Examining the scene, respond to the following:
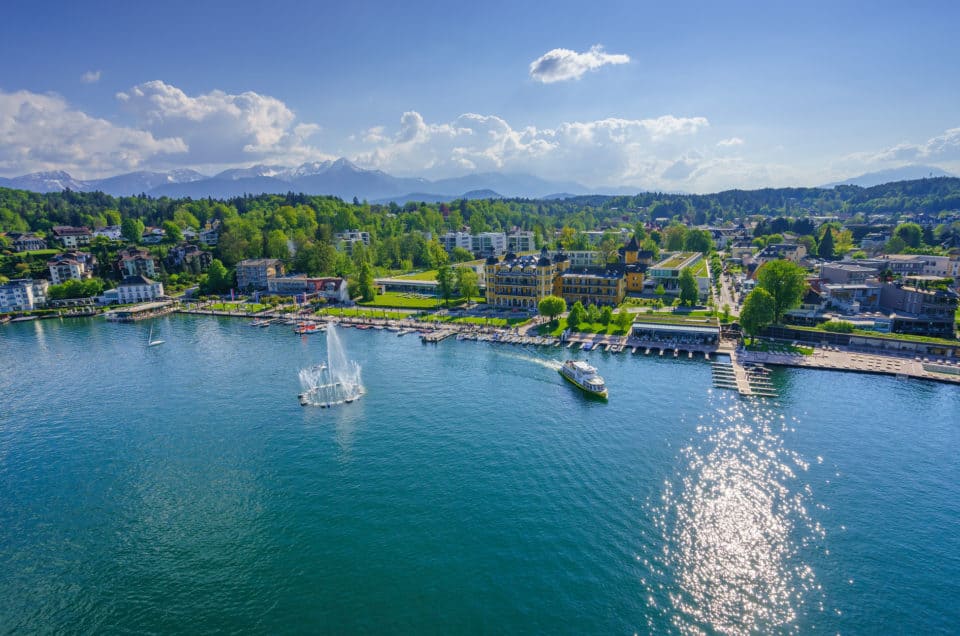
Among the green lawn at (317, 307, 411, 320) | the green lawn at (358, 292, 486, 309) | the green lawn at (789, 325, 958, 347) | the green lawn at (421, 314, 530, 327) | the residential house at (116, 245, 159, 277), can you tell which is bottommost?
the green lawn at (789, 325, 958, 347)

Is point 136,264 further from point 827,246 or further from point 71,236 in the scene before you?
point 827,246

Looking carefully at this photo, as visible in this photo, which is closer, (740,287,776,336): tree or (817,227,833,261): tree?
(740,287,776,336): tree

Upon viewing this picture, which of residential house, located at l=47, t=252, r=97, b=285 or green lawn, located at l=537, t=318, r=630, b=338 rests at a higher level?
residential house, located at l=47, t=252, r=97, b=285

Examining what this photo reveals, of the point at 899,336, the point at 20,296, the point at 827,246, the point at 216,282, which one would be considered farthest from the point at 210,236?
the point at 827,246

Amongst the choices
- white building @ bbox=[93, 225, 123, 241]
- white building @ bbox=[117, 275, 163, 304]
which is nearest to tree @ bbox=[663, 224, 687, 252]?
white building @ bbox=[117, 275, 163, 304]

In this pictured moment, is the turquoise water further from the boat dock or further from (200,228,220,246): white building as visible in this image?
(200,228,220,246): white building

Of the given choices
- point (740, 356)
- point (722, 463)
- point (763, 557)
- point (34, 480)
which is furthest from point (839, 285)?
point (34, 480)

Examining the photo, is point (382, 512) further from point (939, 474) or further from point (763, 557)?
point (939, 474)

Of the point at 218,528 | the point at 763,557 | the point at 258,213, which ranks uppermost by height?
the point at 258,213
